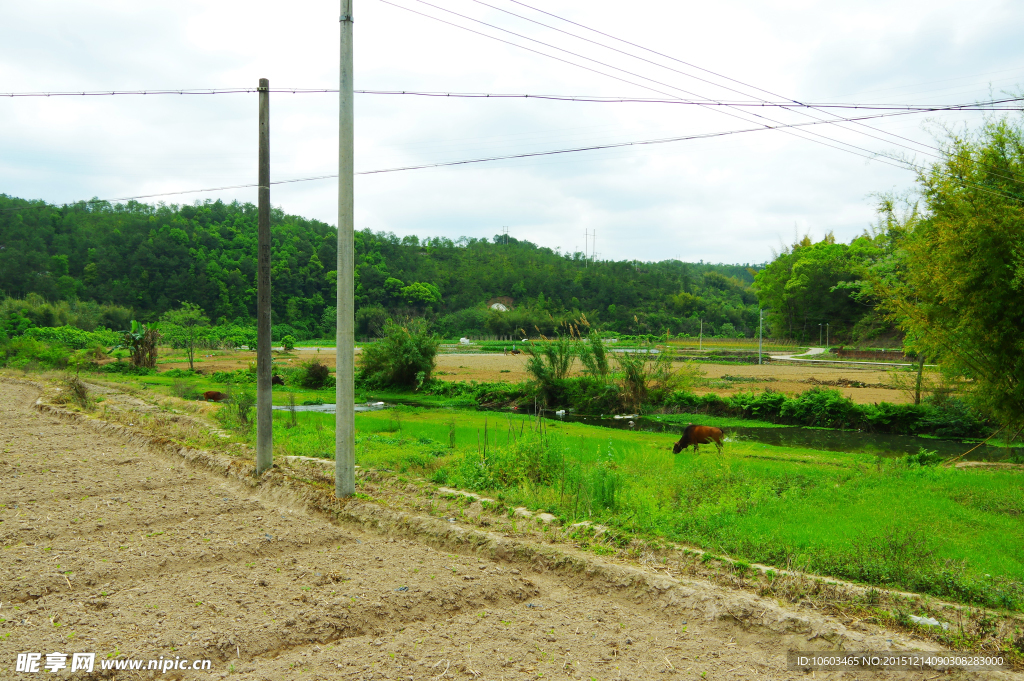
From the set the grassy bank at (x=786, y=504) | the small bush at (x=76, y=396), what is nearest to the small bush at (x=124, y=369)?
the small bush at (x=76, y=396)

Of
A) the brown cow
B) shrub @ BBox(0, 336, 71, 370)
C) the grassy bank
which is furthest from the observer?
shrub @ BBox(0, 336, 71, 370)

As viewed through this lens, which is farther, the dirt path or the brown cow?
the brown cow

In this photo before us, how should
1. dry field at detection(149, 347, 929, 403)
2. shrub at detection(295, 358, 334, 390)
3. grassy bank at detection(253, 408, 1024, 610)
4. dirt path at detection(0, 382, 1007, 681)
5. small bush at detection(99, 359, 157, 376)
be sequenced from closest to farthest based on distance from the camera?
dirt path at detection(0, 382, 1007, 681) < grassy bank at detection(253, 408, 1024, 610) < dry field at detection(149, 347, 929, 403) < shrub at detection(295, 358, 334, 390) < small bush at detection(99, 359, 157, 376)

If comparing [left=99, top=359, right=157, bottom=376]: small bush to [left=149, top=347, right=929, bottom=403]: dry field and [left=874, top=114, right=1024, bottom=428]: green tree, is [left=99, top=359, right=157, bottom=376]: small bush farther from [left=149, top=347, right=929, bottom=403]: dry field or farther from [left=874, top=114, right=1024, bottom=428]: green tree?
[left=874, top=114, right=1024, bottom=428]: green tree

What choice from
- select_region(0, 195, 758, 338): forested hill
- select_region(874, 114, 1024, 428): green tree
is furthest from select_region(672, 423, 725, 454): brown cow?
select_region(0, 195, 758, 338): forested hill

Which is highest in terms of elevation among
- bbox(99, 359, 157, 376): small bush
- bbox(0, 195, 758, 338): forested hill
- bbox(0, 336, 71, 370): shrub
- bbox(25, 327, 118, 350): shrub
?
bbox(0, 195, 758, 338): forested hill

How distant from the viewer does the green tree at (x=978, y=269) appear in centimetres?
1047

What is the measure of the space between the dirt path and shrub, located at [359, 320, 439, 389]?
26826mm

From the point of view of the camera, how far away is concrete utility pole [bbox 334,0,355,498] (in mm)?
8625

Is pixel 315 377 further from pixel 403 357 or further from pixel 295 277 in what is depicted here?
pixel 295 277

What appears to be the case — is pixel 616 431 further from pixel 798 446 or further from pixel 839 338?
pixel 839 338

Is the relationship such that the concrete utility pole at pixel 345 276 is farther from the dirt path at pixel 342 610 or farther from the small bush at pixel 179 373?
the small bush at pixel 179 373

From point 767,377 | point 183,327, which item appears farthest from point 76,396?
point 767,377

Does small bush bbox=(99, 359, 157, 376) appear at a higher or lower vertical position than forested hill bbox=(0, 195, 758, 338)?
lower
